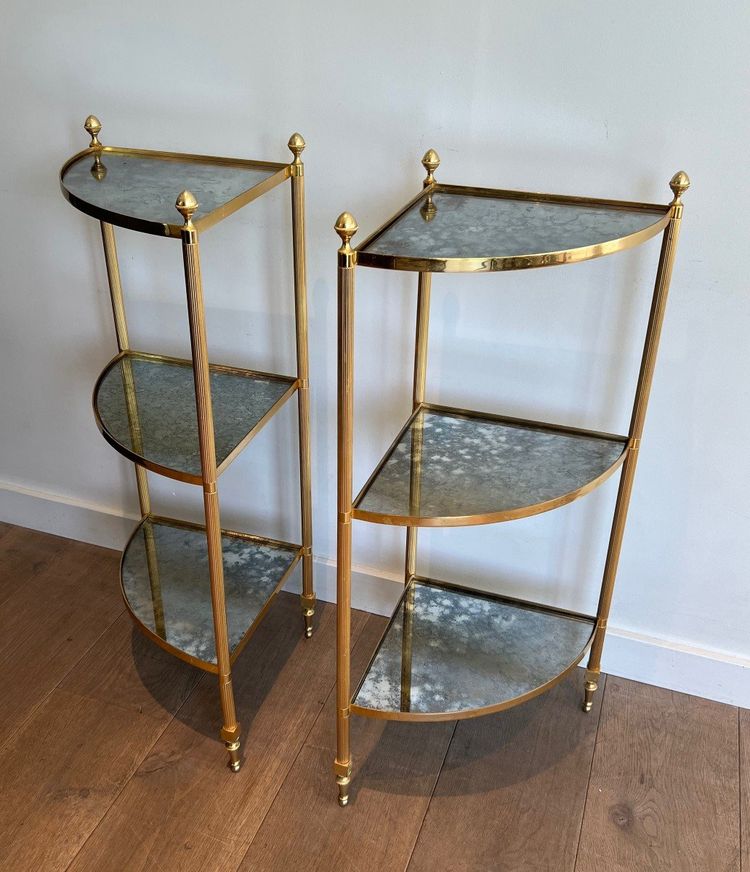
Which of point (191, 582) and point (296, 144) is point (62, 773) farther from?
point (296, 144)

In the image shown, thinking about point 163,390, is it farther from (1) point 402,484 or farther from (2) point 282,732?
(2) point 282,732

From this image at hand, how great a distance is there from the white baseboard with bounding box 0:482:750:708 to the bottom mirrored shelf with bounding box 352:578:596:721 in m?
0.15

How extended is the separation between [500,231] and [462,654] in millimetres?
784

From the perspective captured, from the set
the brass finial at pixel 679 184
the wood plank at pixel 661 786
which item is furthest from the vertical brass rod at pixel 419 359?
the wood plank at pixel 661 786

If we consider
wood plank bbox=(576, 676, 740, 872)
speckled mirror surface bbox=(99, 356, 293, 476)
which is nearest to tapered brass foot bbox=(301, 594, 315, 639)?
speckled mirror surface bbox=(99, 356, 293, 476)

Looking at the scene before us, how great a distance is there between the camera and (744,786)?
5.28ft

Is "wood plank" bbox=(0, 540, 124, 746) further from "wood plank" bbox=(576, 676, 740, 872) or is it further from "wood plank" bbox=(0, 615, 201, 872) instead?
"wood plank" bbox=(576, 676, 740, 872)

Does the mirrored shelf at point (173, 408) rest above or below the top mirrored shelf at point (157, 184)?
below

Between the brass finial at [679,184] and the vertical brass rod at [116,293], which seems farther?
the vertical brass rod at [116,293]

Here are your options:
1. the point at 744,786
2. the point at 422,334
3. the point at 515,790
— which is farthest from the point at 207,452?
the point at 744,786

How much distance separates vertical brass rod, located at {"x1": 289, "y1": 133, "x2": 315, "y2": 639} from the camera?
1488 millimetres

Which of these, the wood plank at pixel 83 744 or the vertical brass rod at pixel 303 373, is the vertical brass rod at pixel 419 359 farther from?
the wood plank at pixel 83 744

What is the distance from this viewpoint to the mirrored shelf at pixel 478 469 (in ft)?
4.50

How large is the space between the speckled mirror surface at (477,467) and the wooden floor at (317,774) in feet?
1.76
